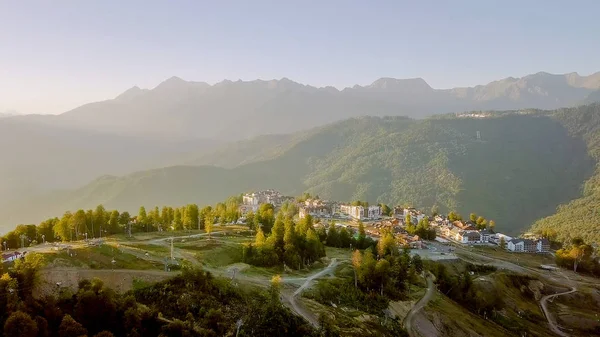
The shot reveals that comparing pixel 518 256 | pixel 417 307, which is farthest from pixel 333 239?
pixel 518 256

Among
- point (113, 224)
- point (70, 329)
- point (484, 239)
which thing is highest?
point (70, 329)

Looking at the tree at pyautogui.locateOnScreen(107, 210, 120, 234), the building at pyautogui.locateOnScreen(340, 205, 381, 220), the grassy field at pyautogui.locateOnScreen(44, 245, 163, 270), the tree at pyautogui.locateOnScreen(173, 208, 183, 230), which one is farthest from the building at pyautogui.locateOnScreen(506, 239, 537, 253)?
the grassy field at pyautogui.locateOnScreen(44, 245, 163, 270)

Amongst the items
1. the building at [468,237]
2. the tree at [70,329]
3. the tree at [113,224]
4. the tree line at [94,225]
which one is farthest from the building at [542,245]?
the tree at [70,329]

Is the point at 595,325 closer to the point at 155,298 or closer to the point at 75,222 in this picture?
the point at 155,298

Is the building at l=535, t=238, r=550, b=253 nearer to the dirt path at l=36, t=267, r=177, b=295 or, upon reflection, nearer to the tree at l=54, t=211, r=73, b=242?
the dirt path at l=36, t=267, r=177, b=295

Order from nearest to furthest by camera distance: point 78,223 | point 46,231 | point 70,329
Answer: point 70,329 → point 46,231 → point 78,223

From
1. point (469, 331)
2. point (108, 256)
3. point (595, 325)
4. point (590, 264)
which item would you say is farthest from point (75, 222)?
point (590, 264)

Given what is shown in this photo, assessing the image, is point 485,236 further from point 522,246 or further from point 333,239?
point 333,239
